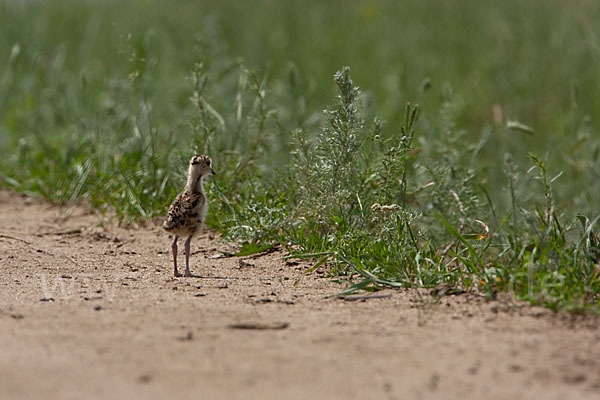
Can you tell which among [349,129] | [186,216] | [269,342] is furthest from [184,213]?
[269,342]

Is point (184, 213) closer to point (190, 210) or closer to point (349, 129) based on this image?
point (190, 210)

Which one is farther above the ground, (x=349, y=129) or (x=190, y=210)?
(x=349, y=129)

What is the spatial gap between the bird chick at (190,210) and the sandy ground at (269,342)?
467 mm

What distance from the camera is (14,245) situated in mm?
5527

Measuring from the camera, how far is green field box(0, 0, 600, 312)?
4.77 meters

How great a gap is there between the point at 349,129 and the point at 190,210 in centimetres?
119

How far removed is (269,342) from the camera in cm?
329

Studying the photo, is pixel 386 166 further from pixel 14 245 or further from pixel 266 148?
Answer: pixel 14 245

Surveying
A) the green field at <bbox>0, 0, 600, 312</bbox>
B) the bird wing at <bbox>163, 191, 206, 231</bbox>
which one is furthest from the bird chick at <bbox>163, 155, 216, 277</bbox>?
the green field at <bbox>0, 0, 600, 312</bbox>

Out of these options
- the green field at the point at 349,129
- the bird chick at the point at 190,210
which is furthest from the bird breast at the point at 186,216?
the green field at the point at 349,129

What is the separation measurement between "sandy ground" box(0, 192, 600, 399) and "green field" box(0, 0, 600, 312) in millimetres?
347

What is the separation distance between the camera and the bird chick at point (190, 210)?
16.6 feet

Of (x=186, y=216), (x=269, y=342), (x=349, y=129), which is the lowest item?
(x=269, y=342)

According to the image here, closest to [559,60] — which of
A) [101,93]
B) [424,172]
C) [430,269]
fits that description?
[424,172]
